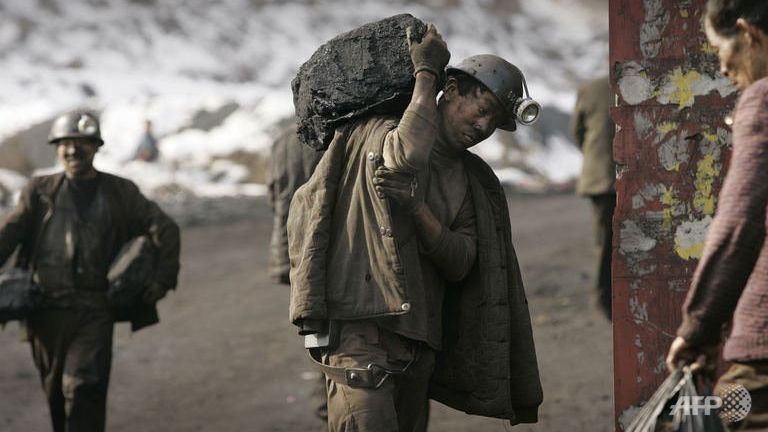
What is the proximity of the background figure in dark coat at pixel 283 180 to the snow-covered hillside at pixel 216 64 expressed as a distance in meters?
13.5

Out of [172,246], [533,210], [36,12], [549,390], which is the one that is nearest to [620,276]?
[172,246]

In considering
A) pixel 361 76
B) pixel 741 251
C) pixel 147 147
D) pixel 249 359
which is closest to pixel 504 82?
pixel 361 76

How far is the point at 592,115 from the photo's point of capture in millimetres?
10984

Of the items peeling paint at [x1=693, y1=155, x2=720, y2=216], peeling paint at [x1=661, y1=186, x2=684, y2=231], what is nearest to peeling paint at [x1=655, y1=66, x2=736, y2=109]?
peeling paint at [x1=693, y1=155, x2=720, y2=216]

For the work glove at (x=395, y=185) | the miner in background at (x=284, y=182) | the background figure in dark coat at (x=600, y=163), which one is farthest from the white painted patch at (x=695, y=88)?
the background figure in dark coat at (x=600, y=163)

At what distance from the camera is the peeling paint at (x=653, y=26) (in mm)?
5750

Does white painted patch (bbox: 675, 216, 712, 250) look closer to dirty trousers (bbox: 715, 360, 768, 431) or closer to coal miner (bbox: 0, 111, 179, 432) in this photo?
dirty trousers (bbox: 715, 360, 768, 431)

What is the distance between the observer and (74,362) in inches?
316

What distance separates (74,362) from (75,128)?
1.25m

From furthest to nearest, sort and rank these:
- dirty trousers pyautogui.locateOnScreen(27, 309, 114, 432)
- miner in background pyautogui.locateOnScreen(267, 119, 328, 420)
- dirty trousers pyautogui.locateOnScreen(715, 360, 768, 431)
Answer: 1. miner in background pyautogui.locateOnScreen(267, 119, 328, 420)
2. dirty trousers pyautogui.locateOnScreen(27, 309, 114, 432)
3. dirty trousers pyautogui.locateOnScreen(715, 360, 768, 431)

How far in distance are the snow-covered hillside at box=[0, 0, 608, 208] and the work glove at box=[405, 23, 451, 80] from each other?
1704cm

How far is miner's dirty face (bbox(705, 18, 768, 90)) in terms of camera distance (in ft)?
13.4

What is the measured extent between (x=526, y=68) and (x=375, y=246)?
29.9 metres

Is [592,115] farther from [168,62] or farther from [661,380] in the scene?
[168,62]
